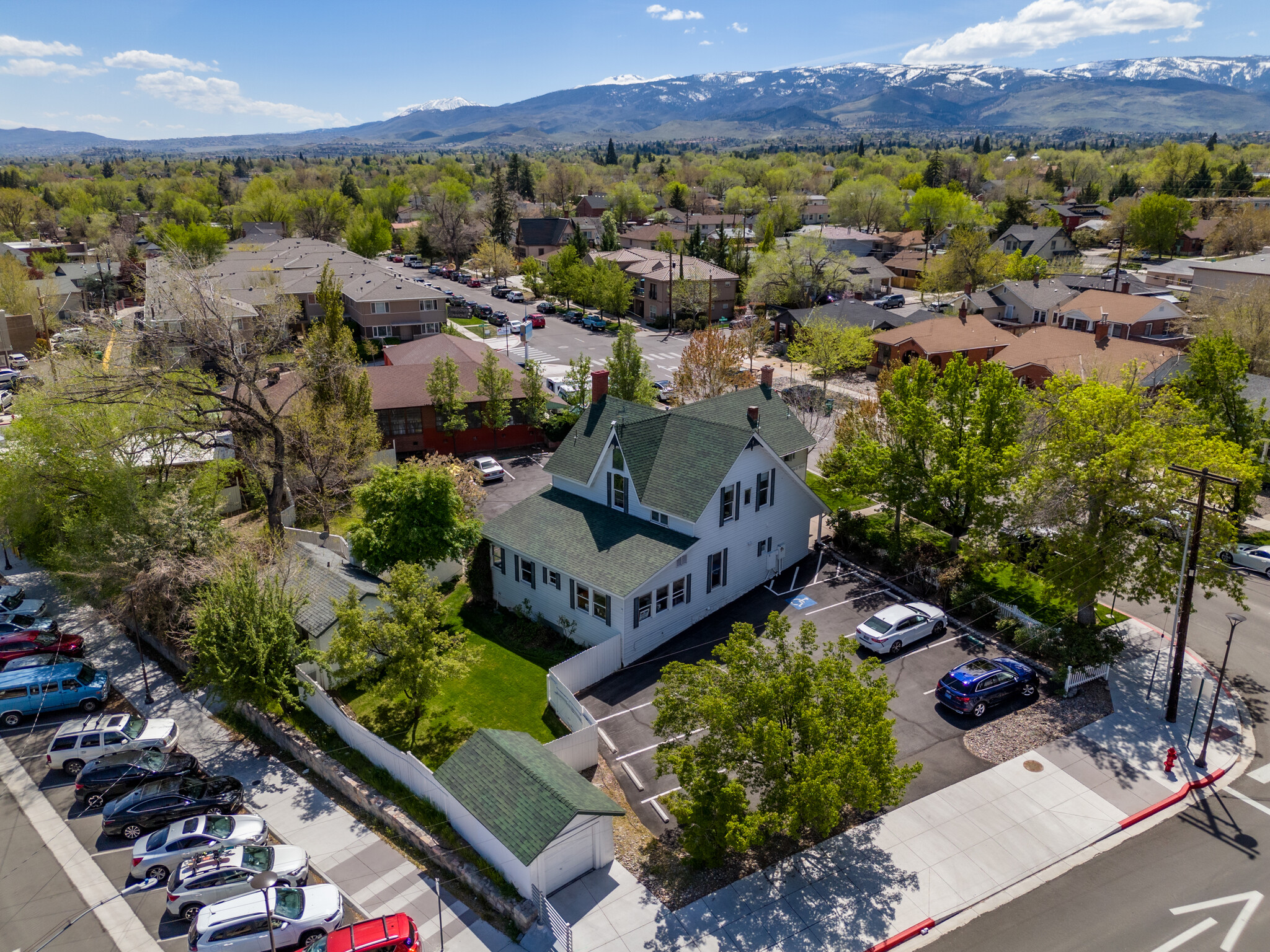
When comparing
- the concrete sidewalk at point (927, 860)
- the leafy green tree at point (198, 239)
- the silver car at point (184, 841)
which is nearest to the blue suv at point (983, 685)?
the concrete sidewalk at point (927, 860)

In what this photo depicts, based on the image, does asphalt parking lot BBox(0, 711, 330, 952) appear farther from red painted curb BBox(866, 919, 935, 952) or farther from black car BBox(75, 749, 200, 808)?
red painted curb BBox(866, 919, 935, 952)

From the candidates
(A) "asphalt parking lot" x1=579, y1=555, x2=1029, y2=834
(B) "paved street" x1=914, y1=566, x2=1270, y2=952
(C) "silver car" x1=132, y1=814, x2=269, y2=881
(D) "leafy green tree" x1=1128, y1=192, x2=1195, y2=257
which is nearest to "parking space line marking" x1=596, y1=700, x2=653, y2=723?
(A) "asphalt parking lot" x1=579, y1=555, x2=1029, y2=834

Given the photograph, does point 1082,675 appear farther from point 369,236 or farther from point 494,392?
point 369,236

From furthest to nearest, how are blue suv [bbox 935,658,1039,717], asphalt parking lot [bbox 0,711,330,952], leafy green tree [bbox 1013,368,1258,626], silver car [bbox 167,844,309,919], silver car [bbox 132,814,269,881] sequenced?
leafy green tree [bbox 1013,368,1258,626] → blue suv [bbox 935,658,1039,717] → silver car [bbox 132,814,269,881] → silver car [bbox 167,844,309,919] → asphalt parking lot [bbox 0,711,330,952]

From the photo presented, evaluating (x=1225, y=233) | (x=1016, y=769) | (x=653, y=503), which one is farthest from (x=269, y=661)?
(x=1225, y=233)

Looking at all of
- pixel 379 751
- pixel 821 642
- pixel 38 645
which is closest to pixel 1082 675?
pixel 821 642

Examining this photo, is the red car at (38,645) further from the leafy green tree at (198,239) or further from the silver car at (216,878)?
the leafy green tree at (198,239)
